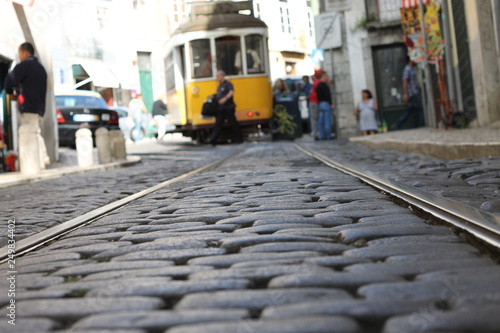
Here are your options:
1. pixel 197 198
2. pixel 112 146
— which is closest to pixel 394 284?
pixel 197 198

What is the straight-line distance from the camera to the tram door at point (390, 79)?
80.9 ft

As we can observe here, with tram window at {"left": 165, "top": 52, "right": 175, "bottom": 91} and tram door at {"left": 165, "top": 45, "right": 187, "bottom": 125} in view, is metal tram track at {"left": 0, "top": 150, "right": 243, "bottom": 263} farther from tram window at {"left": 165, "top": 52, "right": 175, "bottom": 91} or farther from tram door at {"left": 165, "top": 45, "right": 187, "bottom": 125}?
tram window at {"left": 165, "top": 52, "right": 175, "bottom": 91}

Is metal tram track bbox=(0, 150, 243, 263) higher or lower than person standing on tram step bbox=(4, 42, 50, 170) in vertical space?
lower

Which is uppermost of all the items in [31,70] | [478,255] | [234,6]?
[234,6]

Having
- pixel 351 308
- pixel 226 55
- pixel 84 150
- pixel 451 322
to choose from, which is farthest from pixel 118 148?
pixel 451 322

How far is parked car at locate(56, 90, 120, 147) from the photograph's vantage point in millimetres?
20500

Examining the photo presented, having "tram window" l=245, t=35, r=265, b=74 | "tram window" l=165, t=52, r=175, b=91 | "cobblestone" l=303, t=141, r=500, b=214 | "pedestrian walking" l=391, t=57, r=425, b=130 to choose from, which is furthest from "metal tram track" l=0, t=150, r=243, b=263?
"tram window" l=165, t=52, r=175, b=91

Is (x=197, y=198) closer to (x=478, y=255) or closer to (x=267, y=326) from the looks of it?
(x=478, y=255)

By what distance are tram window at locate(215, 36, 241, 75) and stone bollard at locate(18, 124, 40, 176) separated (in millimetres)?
10077

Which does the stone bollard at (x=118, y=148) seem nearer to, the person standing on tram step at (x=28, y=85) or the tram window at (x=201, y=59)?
the person standing on tram step at (x=28, y=85)

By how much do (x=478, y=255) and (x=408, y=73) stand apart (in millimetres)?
18964

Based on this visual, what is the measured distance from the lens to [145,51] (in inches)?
1731

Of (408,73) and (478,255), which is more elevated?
(408,73)

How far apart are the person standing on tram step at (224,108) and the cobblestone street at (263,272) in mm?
14202
